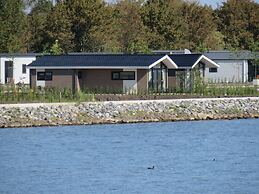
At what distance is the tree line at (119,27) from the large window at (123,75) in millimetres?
17297

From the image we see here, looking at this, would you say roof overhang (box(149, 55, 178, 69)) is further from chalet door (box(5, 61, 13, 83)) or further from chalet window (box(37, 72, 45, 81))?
chalet door (box(5, 61, 13, 83))

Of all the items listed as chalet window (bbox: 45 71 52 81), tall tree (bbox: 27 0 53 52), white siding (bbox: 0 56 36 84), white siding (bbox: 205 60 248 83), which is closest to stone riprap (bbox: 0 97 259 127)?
chalet window (bbox: 45 71 52 81)

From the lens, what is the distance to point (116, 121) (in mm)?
43156

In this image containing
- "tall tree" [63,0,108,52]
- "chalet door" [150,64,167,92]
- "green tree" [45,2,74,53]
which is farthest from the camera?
"tall tree" [63,0,108,52]

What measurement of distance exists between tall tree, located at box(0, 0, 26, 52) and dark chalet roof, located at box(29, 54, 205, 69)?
18755 millimetres

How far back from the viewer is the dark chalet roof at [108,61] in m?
53.8

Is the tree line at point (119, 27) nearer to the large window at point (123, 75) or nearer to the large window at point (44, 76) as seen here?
the large window at point (44, 76)

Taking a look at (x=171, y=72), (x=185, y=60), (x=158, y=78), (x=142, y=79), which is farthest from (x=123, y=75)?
(x=185, y=60)

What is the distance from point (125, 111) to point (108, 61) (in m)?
11.2

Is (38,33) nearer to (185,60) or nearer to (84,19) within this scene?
(84,19)

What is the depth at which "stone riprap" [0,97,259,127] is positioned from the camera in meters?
41.5

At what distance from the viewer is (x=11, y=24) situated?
7694 cm

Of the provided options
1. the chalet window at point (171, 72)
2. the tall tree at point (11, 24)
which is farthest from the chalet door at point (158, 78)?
the tall tree at point (11, 24)

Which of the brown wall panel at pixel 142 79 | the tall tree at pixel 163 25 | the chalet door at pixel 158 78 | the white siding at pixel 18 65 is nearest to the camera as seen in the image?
the brown wall panel at pixel 142 79
